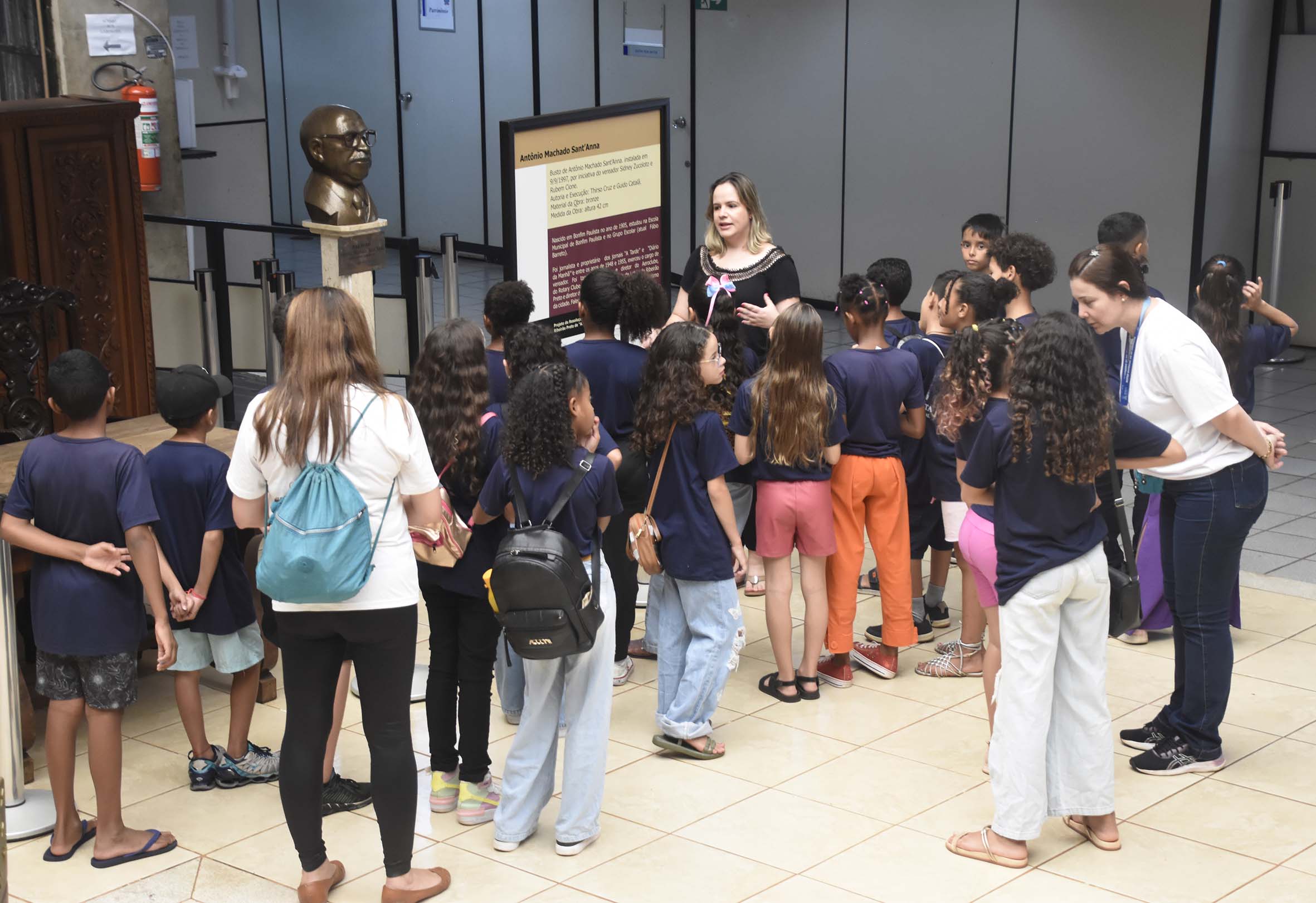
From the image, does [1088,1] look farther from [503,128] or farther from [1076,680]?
[1076,680]

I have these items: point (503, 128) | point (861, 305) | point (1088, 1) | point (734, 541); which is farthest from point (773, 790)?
point (1088, 1)

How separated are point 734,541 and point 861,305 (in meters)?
1.02

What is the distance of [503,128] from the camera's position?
5.50 metres

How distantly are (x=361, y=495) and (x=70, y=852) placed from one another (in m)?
1.59

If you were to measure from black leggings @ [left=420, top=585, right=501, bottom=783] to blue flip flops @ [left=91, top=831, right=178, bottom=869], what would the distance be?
0.80 m

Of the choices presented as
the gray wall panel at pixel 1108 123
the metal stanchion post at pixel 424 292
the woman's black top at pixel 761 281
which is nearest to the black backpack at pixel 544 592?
the woman's black top at pixel 761 281

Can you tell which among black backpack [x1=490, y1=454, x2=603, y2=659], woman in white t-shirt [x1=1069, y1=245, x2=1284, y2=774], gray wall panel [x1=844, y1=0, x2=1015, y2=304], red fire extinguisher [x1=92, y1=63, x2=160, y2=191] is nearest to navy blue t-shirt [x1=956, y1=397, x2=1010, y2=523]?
woman in white t-shirt [x1=1069, y1=245, x2=1284, y2=774]

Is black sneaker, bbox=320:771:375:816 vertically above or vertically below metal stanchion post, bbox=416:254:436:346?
below

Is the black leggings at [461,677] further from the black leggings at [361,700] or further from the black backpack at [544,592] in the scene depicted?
the black leggings at [361,700]

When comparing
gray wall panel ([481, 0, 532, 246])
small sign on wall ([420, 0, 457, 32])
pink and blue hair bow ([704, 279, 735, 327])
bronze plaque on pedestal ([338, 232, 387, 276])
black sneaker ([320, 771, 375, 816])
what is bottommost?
black sneaker ([320, 771, 375, 816])

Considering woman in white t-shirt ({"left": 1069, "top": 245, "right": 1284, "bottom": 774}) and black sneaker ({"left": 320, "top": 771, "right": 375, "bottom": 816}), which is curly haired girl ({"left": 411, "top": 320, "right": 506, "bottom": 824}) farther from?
woman in white t-shirt ({"left": 1069, "top": 245, "right": 1284, "bottom": 774})

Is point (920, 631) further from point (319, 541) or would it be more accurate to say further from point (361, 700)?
point (319, 541)

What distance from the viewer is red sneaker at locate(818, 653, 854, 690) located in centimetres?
538

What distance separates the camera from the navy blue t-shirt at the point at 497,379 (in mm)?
4992
